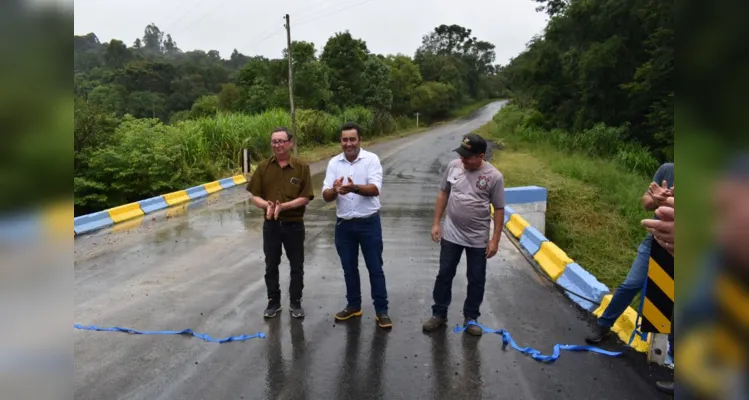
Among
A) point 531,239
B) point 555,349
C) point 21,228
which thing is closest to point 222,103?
point 531,239

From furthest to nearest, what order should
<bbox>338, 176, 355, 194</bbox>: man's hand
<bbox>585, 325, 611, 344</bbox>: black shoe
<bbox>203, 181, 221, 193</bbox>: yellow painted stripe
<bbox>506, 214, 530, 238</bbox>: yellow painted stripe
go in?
<bbox>203, 181, 221, 193</bbox>: yellow painted stripe < <bbox>506, 214, 530, 238</bbox>: yellow painted stripe < <bbox>338, 176, 355, 194</bbox>: man's hand < <bbox>585, 325, 611, 344</bbox>: black shoe

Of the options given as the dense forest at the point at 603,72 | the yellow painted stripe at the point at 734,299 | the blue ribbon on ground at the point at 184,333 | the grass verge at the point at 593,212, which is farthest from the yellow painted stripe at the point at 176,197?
the dense forest at the point at 603,72

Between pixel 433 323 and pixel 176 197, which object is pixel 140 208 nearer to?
pixel 176 197

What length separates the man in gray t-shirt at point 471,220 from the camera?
14.8ft

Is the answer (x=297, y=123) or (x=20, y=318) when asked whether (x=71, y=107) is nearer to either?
(x=20, y=318)

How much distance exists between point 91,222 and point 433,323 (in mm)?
7386

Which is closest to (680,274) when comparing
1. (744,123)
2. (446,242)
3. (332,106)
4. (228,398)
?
(744,123)

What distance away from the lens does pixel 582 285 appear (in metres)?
5.52

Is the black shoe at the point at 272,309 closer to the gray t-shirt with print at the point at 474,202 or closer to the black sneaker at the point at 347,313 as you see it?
A: the black sneaker at the point at 347,313

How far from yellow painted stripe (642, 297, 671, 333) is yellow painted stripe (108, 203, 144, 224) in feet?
30.3

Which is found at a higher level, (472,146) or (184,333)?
(472,146)

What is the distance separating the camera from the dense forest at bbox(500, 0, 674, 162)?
19734mm

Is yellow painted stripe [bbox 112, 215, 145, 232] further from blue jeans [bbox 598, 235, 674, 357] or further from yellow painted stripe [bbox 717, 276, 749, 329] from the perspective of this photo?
yellow painted stripe [bbox 717, 276, 749, 329]

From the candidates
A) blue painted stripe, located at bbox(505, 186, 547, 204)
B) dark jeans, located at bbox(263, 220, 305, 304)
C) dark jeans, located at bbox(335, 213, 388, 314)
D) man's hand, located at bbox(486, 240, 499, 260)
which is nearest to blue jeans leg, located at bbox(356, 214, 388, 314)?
dark jeans, located at bbox(335, 213, 388, 314)
